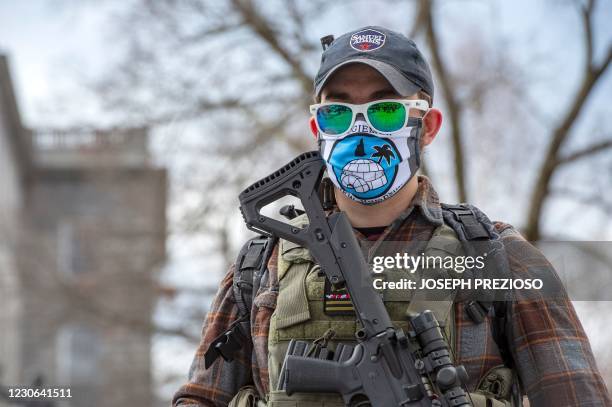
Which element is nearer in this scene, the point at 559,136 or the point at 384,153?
the point at 384,153

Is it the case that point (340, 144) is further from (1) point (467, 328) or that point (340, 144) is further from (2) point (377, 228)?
(1) point (467, 328)

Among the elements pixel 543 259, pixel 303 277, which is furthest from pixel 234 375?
pixel 543 259

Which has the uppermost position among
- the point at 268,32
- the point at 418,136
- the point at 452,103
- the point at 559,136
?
the point at 268,32

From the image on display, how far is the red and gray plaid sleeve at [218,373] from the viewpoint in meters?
3.40

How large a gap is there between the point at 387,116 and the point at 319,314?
0.68m

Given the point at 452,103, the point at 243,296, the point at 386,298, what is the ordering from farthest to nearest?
the point at 452,103 → the point at 243,296 → the point at 386,298

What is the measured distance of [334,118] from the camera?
3.34 m

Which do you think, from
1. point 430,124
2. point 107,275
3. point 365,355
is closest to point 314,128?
point 430,124

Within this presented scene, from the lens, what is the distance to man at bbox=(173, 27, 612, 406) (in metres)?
3.05

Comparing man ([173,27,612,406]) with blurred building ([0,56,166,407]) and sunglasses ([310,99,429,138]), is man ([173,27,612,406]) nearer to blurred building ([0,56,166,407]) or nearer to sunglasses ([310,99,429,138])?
sunglasses ([310,99,429,138])

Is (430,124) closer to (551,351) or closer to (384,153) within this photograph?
(384,153)

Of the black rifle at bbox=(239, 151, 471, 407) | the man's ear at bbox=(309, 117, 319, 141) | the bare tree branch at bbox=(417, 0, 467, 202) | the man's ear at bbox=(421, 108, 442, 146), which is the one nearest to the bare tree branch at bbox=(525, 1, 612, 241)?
the bare tree branch at bbox=(417, 0, 467, 202)

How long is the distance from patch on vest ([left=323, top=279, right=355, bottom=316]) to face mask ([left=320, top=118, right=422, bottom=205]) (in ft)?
1.01

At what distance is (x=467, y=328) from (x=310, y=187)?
683 mm
